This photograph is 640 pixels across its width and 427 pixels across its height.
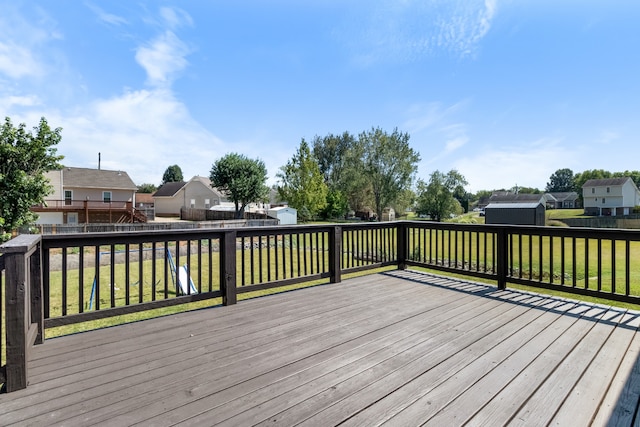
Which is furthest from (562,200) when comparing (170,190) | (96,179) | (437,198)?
(96,179)

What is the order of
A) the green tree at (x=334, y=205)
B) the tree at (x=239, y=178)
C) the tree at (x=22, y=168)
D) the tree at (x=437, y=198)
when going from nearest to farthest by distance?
the tree at (x=22, y=168), the tree at (x=239, y=178), the green tree at (x=334, y=205), the tree at (x=437, y=198)

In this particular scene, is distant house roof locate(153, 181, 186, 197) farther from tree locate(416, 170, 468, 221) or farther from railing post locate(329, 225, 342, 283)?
railing post locate(329, 225, 342, 283)

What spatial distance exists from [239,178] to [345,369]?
23.9 meters

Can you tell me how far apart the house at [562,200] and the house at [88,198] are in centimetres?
6813

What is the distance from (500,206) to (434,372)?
1030 inches

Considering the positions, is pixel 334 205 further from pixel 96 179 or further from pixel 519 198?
pixel 519 198

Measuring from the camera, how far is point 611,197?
132ft

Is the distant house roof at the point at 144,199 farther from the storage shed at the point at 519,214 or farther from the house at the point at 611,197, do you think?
the house at the point at 611,197

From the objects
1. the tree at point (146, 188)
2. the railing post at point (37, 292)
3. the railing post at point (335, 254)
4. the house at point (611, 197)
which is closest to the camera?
the railing post at point (37, 292)

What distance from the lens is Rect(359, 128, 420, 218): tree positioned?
27.4 m

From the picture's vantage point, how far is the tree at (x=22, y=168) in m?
8.56

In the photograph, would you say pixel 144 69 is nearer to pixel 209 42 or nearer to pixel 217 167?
pixel 209 42

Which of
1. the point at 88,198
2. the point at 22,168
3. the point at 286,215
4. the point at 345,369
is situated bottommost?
the point at 345,369

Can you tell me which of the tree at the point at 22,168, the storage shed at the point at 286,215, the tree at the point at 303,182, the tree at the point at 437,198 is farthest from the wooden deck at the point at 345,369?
the tree at the point at 437,198
